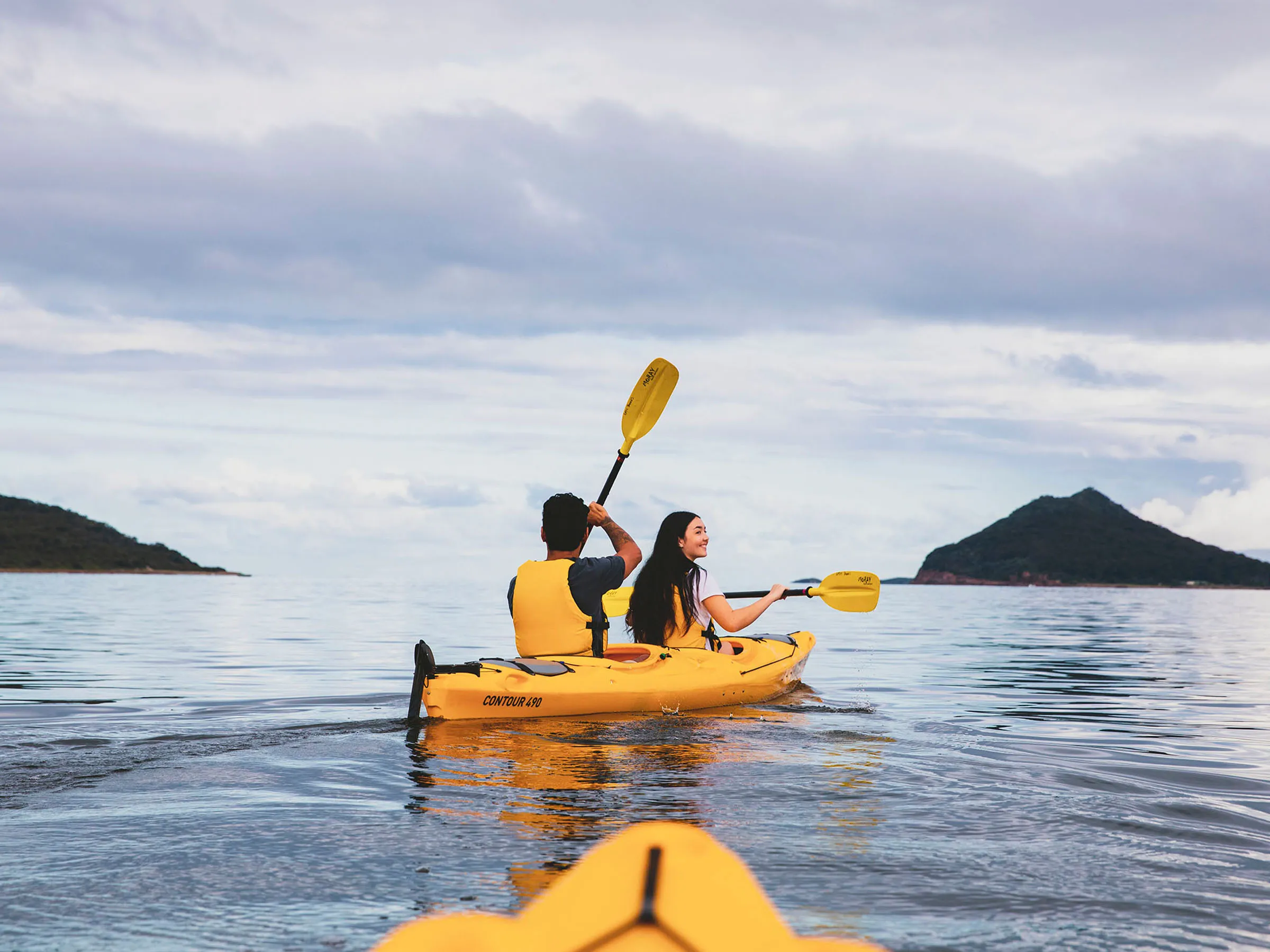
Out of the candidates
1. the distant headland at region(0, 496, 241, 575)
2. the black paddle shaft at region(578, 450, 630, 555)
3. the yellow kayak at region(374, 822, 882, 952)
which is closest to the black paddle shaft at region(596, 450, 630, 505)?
the black paddle shaft at region(578, 450, 630, 555)

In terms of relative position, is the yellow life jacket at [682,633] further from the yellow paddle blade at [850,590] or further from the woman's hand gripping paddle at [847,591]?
the yellow paddle blade at [850,590]

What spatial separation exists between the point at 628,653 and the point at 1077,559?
16834 cm

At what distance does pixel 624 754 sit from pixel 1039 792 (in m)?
2.35

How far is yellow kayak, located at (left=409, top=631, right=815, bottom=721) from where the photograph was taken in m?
7.47

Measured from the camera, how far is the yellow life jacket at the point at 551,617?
26.4 ft

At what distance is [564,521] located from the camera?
8.09 metres

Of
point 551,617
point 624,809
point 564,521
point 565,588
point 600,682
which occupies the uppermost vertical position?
point 564,521

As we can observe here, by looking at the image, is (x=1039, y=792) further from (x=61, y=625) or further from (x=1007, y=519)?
(x=1007, y=519)

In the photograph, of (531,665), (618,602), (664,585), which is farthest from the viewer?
(618,602)

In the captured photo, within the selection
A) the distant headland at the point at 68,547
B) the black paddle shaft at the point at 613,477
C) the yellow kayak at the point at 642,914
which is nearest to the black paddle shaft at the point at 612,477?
the black paddle shaft at the point at 613,477

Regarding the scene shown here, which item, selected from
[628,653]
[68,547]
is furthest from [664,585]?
[68,547]

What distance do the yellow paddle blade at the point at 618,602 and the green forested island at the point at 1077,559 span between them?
158058 mm

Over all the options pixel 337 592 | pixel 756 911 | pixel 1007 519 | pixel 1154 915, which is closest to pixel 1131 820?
pixel 1154 915

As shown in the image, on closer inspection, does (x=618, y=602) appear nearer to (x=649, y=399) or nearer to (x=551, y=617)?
(x=551, y=617)
